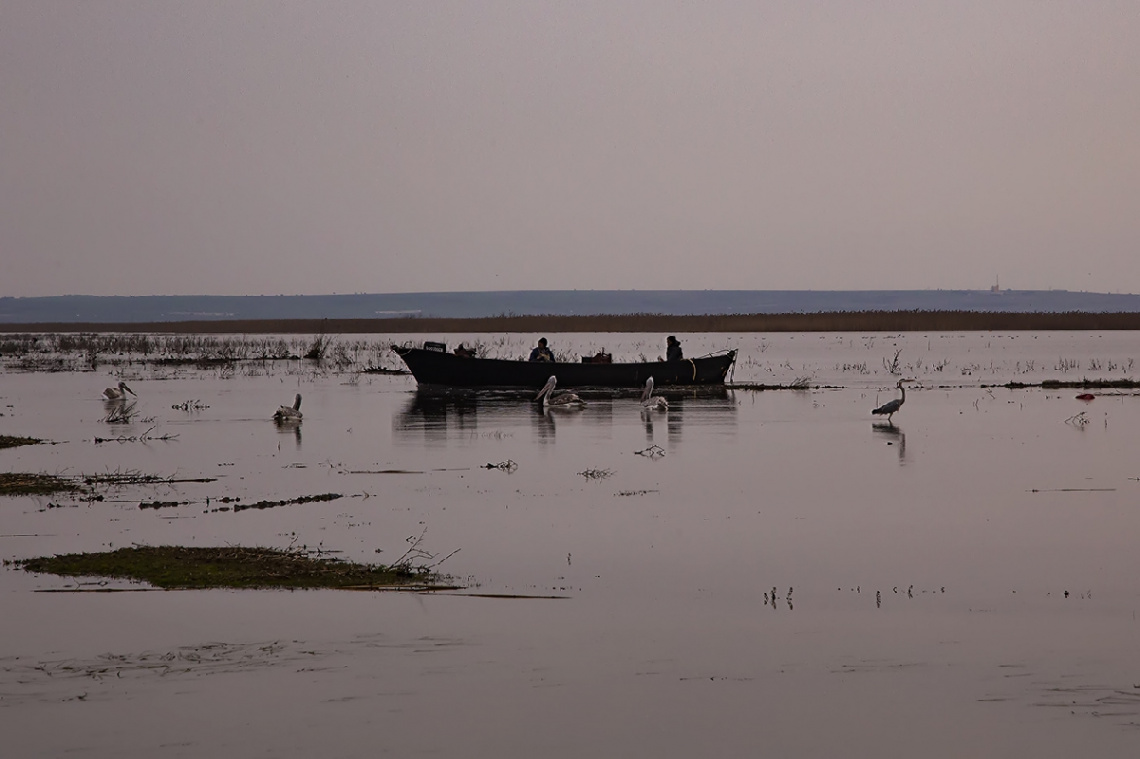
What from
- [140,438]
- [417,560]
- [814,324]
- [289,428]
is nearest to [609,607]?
[417,560]

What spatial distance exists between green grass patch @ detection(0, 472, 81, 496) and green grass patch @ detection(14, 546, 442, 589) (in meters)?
4.41

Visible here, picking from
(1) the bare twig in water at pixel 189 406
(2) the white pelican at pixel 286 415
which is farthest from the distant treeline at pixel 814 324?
(2) the white pelican at pixel 286 415

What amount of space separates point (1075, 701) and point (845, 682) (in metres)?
1.32

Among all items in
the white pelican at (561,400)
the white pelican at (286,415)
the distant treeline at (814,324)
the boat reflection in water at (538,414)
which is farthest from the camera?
the distant treeline at (814,324)

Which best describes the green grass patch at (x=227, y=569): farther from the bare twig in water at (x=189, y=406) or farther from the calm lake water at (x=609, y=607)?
the bare twig in water at (x=189, y=406)

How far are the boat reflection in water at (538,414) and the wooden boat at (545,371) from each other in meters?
0.44

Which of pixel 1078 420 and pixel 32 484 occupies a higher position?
pixel 1078 420

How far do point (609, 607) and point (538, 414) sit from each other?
19.0m

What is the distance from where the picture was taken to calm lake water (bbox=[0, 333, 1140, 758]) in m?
7.61

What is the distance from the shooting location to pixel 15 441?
22.6m

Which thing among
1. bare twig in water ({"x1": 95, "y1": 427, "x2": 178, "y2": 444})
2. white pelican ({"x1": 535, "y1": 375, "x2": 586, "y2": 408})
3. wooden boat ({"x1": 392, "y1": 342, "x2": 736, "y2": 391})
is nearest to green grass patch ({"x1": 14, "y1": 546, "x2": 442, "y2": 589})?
bare twig in water ({"x1": 95, "y1": 427, "x2": 178, "y2": 444})

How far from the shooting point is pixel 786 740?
24.3ft

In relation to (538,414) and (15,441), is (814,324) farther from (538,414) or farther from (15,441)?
(15,441)

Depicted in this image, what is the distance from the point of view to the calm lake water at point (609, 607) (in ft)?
25.0
